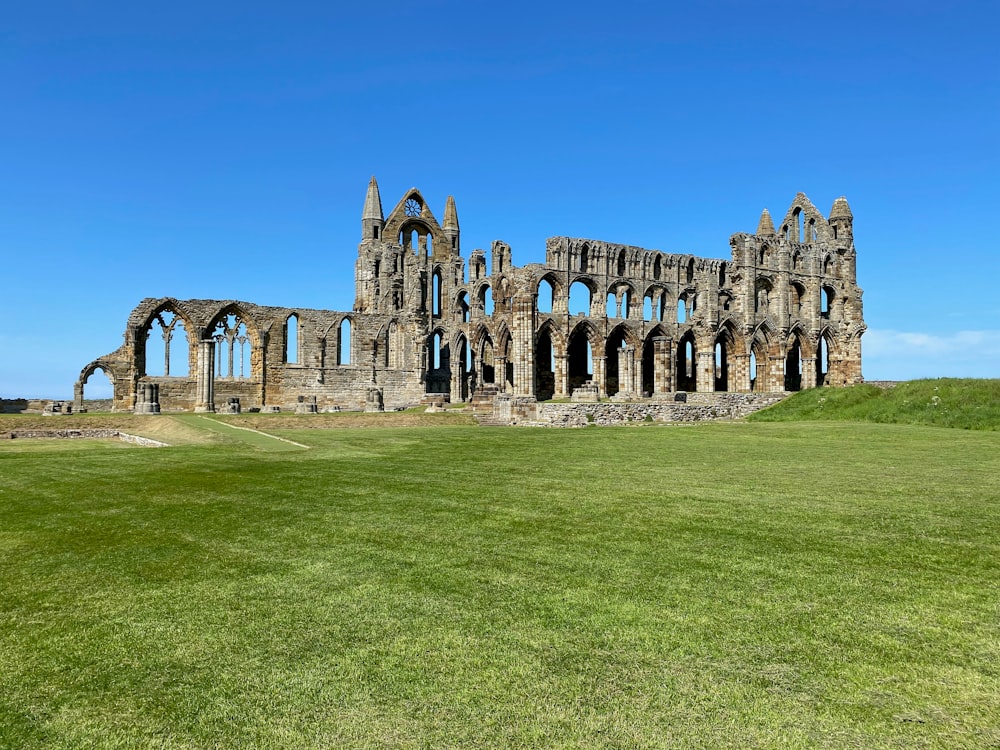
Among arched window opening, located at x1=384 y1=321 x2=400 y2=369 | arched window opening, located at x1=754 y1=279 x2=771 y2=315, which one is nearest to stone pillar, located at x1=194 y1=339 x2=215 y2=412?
arched window opening, located at x1=384 y1=321 x2=400 y2=369

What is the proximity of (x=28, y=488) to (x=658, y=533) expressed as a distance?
8194 mm

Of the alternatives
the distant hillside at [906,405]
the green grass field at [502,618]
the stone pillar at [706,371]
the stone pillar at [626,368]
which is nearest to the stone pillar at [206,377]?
the stone pillar at [626,368]

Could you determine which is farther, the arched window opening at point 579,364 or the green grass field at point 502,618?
the arched window opening at point 579,364

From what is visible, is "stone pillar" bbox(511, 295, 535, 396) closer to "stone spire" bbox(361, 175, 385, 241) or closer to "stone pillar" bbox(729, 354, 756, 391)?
"stone pillar" bbox(729, 354, 756, 391)

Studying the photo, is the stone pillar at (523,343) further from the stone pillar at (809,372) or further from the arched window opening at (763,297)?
the stone pillar at (809,372)

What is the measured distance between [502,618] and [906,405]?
25472 millimetres

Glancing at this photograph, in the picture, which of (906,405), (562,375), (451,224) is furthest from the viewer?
(451,224)

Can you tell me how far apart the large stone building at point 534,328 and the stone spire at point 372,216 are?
0.39 ft

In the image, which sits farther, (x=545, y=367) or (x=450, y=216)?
(x=450, y=216)

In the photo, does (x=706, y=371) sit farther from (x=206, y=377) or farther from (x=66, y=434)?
(x=66, y=434)

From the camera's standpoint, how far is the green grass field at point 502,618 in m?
2.77

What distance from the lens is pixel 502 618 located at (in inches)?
151

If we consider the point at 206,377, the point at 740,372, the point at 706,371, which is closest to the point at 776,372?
the point at 740,372

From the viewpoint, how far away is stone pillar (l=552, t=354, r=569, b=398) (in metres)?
39.2
